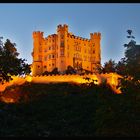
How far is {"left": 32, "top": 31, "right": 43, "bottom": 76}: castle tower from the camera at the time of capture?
6272 cm

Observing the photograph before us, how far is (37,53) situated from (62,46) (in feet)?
17.0

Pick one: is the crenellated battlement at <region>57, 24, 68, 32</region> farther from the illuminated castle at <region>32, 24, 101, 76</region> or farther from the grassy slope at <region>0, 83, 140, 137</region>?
the grassy slope at <region>0, 83, 140, 137</region>

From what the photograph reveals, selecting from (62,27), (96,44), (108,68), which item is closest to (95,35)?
(96,44)

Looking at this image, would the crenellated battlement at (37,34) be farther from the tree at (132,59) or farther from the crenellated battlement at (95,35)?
the tree at (132,59)

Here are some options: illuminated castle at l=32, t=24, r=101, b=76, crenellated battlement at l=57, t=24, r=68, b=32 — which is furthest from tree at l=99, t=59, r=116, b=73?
crenellated battlement at l=57, t=24, r=68, b=32

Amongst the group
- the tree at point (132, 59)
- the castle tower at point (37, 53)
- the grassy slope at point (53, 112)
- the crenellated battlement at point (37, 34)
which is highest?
the crenellated battlement at point (37, 34)

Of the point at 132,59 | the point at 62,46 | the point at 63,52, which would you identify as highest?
the point at 62,46

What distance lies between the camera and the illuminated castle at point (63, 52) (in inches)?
2474

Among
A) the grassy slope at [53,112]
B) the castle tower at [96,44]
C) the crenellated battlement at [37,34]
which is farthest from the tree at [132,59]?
the crenellated battlement at [37,34]

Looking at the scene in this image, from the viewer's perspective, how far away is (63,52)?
62844mm

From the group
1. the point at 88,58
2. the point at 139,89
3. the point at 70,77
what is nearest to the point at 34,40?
the point at 88,58

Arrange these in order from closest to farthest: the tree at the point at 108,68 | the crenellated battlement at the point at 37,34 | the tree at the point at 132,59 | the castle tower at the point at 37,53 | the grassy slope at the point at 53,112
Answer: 1. the tree at the point at 132,59
2. the grassy slope at the point at 53,112
3. the tree at the point at 108,68
4. the castle tower at the point at 37,53
5. the crenellated battlement at the point at 37,34

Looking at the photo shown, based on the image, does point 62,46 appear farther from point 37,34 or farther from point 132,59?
point 132,59

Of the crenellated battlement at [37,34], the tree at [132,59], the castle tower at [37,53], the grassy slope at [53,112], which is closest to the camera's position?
the tree at [132,59]
